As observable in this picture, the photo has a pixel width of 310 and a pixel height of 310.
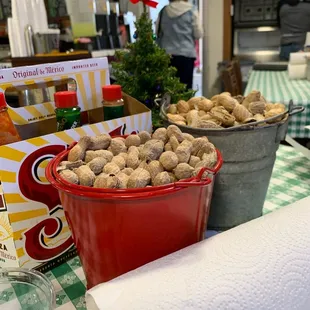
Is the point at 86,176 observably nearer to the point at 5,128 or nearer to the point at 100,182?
the point at 100,182

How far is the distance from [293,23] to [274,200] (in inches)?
137

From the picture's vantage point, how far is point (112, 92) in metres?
0.53

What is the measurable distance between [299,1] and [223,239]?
3830 millimetres

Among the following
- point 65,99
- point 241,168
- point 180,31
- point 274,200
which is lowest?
point 274,200

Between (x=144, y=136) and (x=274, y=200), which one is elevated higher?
(x=144, y=136)

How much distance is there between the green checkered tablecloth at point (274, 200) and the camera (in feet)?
1.49

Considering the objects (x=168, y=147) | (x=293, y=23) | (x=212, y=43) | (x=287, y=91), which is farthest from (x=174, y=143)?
(x=293, y=23)

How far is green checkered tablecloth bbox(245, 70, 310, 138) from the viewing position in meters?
1.27

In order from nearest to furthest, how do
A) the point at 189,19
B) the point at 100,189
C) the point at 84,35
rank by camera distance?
the point at 100,189 → the point at 84,35 → the point at 189,19

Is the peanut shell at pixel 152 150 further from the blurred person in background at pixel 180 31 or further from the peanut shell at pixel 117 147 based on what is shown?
the blurred person in background at pixel 180 31

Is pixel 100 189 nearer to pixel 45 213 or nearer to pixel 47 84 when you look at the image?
pixel 45 213

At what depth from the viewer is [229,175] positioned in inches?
20.5

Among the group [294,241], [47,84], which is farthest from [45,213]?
[294,241]

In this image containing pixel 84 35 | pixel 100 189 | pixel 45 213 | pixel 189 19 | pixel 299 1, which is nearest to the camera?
pixel 100 189
